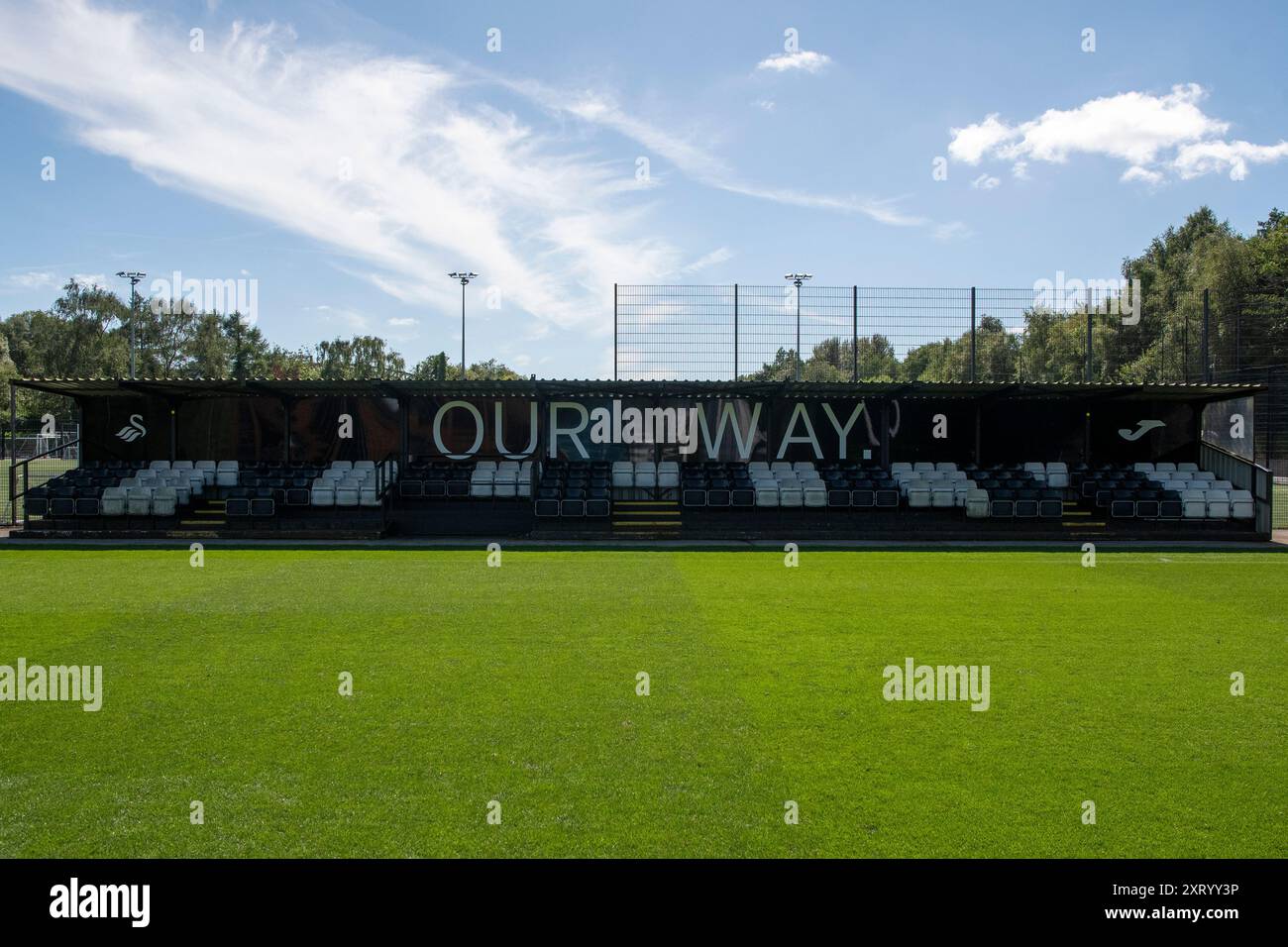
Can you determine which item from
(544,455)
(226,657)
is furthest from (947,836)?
(544,455)

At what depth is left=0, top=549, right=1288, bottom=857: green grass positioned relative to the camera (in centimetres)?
435

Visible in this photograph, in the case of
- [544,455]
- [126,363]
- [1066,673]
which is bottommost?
[1066,673]

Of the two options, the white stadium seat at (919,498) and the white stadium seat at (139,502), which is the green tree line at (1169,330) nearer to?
the white stadium seat at (919,498)

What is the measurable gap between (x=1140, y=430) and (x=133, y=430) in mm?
32460

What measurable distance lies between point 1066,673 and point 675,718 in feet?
13.3

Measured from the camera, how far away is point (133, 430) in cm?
2519

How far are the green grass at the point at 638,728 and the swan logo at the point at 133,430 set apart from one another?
15363 millimetres

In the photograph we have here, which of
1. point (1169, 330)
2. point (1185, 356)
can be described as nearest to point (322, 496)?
point (1185, 356)

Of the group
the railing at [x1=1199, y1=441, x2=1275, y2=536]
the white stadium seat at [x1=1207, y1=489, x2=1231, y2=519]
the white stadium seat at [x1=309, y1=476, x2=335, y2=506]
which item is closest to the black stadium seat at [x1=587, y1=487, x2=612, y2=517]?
the white stadium seat at [x1=309, y1=476, x2=335, y2=506]

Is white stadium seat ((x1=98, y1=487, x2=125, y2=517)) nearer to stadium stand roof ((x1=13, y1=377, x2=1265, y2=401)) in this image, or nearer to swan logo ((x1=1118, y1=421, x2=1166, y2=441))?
stadium stand roof ((x1=13, y1=377, x2=1265, y2=401))

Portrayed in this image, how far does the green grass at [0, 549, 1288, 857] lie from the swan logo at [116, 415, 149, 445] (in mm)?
15363

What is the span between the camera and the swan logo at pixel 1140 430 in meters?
25.9
